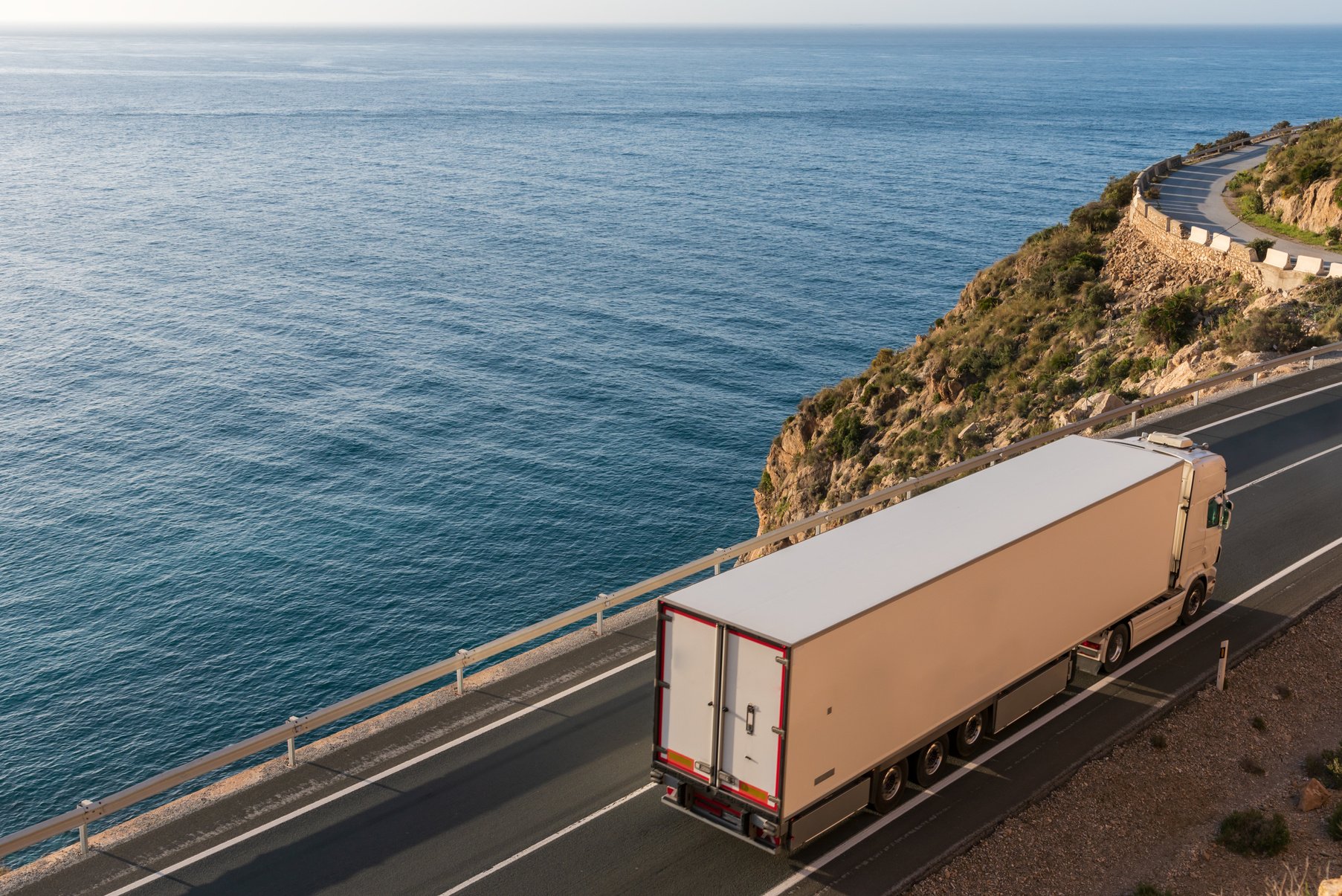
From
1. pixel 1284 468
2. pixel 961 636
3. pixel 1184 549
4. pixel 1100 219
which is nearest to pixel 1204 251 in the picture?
pixel 1100 219

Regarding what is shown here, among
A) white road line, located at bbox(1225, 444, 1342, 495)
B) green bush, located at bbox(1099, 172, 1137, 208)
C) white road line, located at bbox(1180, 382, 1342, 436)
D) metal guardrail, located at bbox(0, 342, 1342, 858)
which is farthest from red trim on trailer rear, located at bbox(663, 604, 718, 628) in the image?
green bush, located at bbox(1099, 172, 1137, 208)

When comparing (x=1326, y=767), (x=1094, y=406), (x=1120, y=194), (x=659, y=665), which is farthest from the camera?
(x=1120, y=194)

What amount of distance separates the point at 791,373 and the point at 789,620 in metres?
61.0

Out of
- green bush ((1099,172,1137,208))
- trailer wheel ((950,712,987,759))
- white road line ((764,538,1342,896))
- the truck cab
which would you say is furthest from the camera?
green bush ((1099,172,1137,208))

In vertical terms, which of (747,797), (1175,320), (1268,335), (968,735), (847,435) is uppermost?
(1268,335)

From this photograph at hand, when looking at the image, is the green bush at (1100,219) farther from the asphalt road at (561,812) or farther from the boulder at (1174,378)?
the asphalt road at (561,812)

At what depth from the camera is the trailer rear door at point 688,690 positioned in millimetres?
13797

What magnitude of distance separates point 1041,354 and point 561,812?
37.5 meters

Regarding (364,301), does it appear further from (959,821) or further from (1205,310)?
(959,821)

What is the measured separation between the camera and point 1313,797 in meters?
15.6

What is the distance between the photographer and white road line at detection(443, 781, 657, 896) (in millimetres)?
14109

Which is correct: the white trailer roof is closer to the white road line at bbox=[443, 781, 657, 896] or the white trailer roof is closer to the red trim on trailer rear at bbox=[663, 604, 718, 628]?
the red trim on trailer rear at bbox=[663, 604, 718, 628]

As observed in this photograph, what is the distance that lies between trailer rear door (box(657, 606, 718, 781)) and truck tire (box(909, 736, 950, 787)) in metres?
3.36

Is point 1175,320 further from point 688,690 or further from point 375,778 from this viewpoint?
point 375,778
